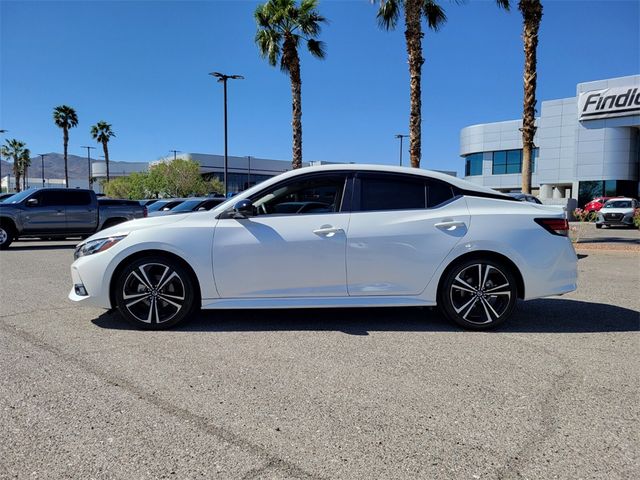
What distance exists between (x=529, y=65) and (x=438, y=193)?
12.9 meters

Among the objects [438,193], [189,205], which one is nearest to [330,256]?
[438,193]

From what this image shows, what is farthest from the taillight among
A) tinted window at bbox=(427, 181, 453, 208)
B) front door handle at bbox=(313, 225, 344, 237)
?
front door handle at bbox=(313, 225, 344, 237)

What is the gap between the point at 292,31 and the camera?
21.7 meters

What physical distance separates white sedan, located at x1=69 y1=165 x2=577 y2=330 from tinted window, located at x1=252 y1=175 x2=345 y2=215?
0.04ft

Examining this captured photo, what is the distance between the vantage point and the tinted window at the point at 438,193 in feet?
17.0

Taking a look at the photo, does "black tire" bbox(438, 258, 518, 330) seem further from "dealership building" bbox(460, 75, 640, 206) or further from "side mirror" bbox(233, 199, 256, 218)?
"dealership building" bbox(460, 75, 640, 206)

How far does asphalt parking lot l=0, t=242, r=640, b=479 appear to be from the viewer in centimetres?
257

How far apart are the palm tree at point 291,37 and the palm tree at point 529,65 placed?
905 cm

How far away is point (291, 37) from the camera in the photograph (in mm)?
21562

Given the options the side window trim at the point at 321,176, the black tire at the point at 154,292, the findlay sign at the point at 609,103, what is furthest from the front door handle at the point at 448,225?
the findlay sign at the point at 609,103

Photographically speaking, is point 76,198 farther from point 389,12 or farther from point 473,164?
point 473,164

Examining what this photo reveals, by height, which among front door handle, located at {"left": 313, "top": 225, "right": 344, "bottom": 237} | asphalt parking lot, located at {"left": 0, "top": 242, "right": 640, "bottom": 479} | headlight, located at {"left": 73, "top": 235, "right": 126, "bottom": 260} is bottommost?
asphalt parking lot, located at {"left": 0, "top": 242, "right": 640, "bottom": 479}

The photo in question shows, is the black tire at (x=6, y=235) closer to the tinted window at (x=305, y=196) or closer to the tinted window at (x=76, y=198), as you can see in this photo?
the tinted window at (x=76, y=198)

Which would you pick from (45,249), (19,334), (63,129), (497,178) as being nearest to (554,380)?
(19,334)
